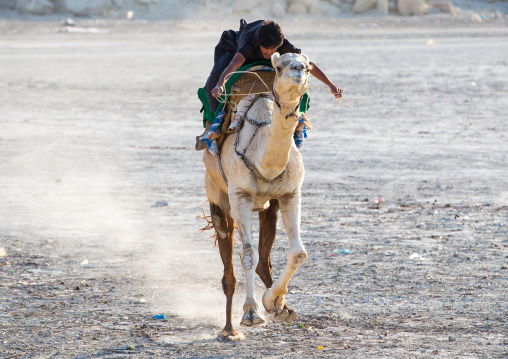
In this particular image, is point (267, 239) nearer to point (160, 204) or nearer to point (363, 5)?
point (160, 204)

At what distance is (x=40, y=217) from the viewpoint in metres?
10.2

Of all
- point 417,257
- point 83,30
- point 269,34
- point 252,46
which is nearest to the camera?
point 269,34

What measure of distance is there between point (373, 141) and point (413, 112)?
3.72 meters

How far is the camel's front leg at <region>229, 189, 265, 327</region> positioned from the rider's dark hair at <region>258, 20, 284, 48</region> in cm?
112

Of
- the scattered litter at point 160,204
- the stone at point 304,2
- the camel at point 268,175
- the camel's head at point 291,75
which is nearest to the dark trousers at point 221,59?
the camel at point 268,175

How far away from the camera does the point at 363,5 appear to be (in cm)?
5088

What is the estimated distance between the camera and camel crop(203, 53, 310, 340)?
18.2 ft

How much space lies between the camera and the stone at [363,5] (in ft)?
166

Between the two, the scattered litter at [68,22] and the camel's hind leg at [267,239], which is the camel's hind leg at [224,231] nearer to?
the camel's hind leg at [267,239]

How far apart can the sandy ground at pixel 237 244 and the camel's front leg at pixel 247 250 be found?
0.99 ft

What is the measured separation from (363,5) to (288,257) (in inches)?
1838

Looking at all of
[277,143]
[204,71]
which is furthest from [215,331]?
[204,71]

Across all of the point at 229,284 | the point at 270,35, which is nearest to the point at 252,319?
the point at 229,284

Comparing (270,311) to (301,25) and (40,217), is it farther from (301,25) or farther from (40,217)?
(301,25)
